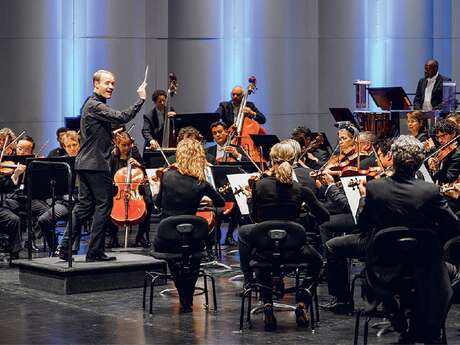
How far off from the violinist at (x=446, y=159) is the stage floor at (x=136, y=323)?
1.04m

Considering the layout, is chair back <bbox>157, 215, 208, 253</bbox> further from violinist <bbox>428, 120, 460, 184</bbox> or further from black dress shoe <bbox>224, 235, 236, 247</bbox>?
black dress shoe <bbox>224, 235, 236, 247</bbox>

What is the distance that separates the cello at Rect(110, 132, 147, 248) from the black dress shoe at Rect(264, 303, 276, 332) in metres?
3.68

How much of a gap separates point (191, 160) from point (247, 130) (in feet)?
14.5

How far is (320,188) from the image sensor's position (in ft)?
33.3

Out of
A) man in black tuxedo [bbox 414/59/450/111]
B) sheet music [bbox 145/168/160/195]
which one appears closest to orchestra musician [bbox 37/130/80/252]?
sheet music [bbox 145/168/160/195]

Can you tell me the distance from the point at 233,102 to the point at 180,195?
16.8 feet

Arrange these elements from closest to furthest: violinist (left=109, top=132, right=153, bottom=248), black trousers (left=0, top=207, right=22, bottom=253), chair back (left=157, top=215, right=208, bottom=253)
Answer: chair back (left=157, top=215, right=208, bottom=253)
black trousers (left=0, top=207, right=22, bottom=253)
violinist (left=109, top=132, right=153, bottom=248)

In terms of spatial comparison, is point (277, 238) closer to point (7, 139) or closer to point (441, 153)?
point (441, 153)

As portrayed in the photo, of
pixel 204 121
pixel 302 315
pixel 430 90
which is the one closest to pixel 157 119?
pixel 204 121

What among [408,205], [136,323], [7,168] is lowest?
[136,323]

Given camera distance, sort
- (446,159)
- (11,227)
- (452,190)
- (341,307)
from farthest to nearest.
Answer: (11,227)
(446,159)
(341,307)
(452,190)

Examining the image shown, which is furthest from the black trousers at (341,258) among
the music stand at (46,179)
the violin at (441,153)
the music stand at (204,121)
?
the music stand at (204,121)

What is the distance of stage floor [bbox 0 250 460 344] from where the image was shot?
7500mm

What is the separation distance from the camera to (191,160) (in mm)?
8664
